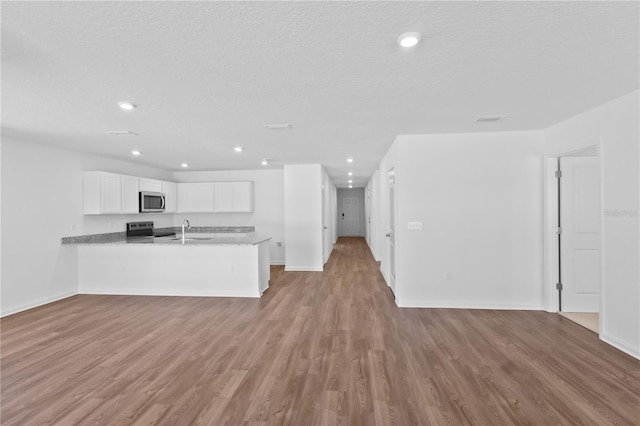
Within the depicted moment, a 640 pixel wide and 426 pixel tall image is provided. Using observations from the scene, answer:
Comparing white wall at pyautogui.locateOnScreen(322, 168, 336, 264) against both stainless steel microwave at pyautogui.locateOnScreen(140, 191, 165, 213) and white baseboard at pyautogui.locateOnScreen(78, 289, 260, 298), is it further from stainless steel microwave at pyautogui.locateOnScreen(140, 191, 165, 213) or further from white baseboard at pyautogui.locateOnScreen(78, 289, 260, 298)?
stainless steel microwave at pyautogui.locateOnScreen(140, 191, 165, 213)

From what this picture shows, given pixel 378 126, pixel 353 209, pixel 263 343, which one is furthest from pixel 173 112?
pixel 353 209

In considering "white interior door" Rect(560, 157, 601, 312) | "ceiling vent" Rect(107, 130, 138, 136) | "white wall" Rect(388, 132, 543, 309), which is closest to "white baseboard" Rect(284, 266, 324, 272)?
"white wall" Rect(388, 132, 543, 309)

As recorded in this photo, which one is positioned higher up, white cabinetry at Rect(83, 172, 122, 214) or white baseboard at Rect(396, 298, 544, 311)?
white cabinetry at Rect(83, 172, 122, 214)

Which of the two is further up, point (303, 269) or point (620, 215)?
point (620, 215)

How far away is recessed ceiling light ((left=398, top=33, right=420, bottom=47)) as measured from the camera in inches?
66.4

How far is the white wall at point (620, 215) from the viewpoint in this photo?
271 centimetres

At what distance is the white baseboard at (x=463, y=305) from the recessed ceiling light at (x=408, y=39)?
3.44 m

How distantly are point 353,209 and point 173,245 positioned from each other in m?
10.5

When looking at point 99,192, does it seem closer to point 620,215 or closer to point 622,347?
point 620,215

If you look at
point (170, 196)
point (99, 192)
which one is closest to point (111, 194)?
point (99, 192)

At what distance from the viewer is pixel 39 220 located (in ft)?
14.4

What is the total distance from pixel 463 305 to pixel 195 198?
6.45 metres

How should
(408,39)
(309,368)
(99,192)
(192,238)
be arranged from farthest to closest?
(192,238)
(99,192)
(309,368)
(408,39)

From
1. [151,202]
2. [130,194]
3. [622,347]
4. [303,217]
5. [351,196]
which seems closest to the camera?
[622,347]
